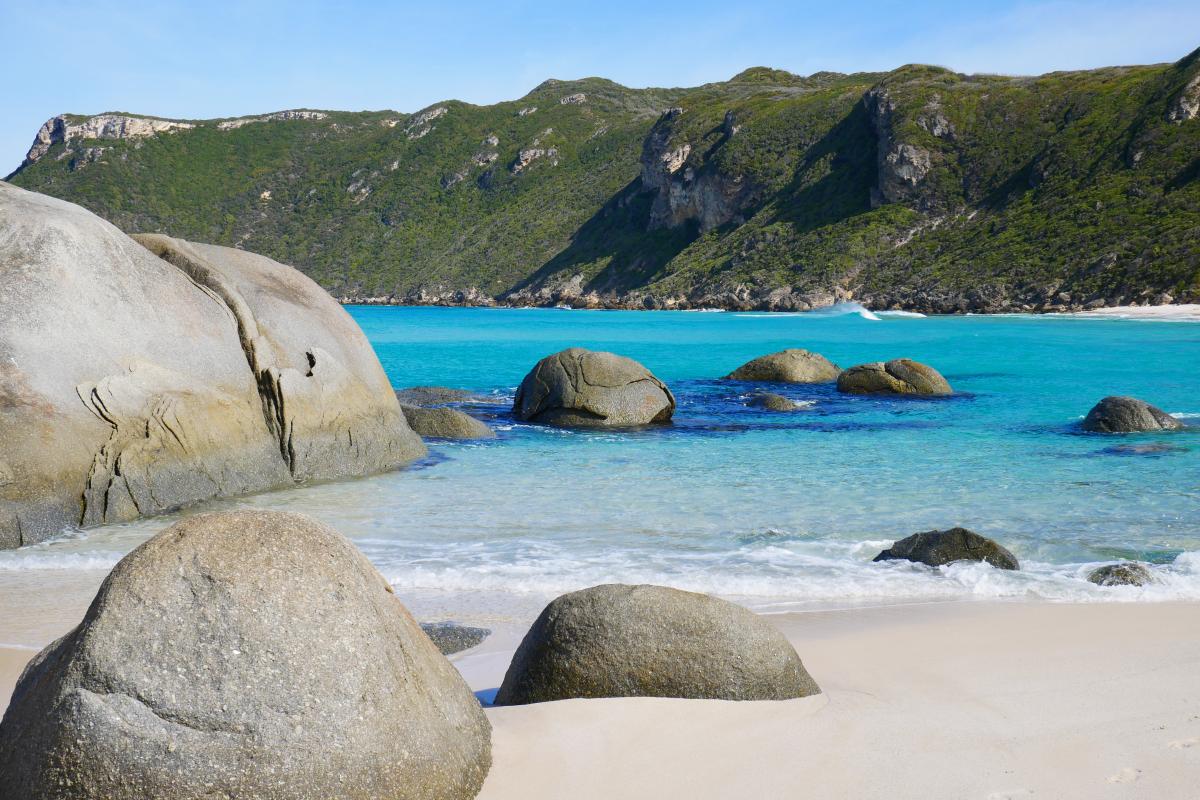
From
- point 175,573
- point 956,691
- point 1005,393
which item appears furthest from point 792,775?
point 1005,393

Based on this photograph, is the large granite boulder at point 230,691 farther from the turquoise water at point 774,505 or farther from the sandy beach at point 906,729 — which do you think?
the turquoise water at point 774,505

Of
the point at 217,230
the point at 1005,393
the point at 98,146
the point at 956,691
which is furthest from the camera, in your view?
the point at 98,146

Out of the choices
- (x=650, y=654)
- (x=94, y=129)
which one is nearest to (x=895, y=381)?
(x=650, y=654)

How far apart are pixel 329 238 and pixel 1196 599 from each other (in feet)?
526

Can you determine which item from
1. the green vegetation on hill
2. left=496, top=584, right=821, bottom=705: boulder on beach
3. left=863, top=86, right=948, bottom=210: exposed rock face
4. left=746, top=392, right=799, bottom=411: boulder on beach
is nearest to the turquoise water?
left=746, top=392, right=799, bottom=411: boulder on beach

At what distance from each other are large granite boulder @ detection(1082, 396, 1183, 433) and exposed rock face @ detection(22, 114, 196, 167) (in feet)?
602

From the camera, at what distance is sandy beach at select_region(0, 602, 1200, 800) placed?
387cm

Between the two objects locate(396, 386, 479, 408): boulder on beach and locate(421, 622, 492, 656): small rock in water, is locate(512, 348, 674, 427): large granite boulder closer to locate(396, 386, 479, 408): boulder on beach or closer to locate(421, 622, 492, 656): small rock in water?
locate(396, 386, 479, 408): boulder on beach

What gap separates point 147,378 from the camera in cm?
983

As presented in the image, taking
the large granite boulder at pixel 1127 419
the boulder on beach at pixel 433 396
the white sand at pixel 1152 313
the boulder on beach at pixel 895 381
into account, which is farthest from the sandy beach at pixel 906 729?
the white sand at pixel 1152 313

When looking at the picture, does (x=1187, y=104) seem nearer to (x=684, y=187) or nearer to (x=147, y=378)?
(x=684, y=187)

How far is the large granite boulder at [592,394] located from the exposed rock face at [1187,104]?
7803 centimetres

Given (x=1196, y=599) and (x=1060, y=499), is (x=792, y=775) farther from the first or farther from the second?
(x=1060, y=499)

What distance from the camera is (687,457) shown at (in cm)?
1427
